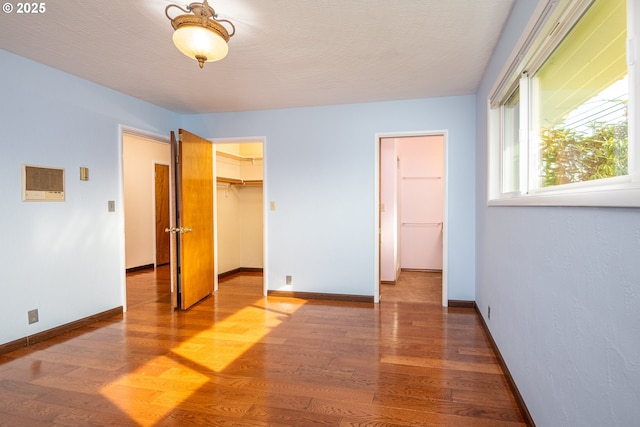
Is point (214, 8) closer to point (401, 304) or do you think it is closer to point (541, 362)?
point (541, 362)

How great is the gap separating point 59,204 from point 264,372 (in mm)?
2520

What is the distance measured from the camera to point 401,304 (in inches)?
165

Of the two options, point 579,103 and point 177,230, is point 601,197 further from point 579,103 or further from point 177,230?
point 177,230

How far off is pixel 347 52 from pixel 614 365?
2661 mm

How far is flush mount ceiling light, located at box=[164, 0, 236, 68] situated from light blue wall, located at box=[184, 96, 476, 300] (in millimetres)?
2335

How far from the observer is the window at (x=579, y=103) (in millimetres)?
1044

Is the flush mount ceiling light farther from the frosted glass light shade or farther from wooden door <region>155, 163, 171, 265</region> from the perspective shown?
wooden door <region>155, 163, 171, 265</region>

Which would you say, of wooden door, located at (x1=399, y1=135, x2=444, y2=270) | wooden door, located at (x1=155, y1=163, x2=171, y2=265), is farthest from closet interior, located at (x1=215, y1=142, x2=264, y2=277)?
wooden door, located at (x1=399, y1=135, x2=444, y2=270)

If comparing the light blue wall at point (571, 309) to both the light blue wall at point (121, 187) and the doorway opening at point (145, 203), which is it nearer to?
the light blue wall at point (121, 187)

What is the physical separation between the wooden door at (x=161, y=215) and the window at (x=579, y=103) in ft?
21.1

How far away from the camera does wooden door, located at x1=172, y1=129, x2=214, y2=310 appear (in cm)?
400

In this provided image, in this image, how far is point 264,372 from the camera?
2.48 m

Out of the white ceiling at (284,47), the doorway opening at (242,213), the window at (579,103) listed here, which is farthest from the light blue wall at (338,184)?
the window at (579,103)

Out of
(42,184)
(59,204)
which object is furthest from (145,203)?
(42,184)
